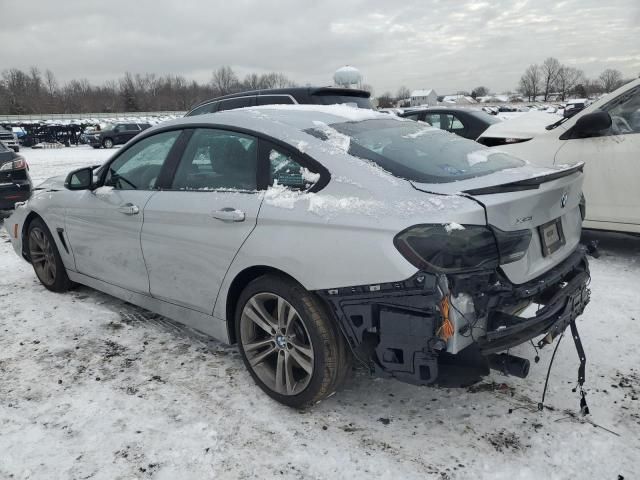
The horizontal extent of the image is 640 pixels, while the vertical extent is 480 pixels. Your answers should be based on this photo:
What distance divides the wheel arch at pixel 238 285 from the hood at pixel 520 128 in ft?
15.3

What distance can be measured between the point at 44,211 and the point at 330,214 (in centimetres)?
317

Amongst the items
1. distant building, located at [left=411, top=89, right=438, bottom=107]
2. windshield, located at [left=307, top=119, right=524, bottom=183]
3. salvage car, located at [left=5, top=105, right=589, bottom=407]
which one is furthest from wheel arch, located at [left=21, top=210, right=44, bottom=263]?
distant building, located at [left=411, top=89, right=438, bottom=107]

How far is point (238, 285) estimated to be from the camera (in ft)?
9.28

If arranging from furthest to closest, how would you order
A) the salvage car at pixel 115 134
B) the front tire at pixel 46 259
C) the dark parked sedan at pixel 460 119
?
the salvage car at pixel 115 134 < the dark parked sedan at pixel 460 119 < the front tire at pixel 46 259

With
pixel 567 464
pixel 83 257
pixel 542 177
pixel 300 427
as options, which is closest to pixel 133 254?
pixel 83 257

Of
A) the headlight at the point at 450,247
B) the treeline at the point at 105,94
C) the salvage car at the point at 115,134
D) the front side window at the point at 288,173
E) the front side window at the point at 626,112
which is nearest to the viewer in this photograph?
the headlight at the point at 450,247

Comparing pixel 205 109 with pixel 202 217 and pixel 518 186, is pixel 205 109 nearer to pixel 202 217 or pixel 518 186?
pixel 202 217

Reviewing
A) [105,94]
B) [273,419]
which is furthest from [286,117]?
[105,94]

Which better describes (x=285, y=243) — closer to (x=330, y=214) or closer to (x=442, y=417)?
(x=330, y=214)

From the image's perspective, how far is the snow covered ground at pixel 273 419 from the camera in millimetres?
2273

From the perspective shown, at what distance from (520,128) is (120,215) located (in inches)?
203

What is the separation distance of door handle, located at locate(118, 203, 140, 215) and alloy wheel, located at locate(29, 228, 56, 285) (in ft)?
4.59

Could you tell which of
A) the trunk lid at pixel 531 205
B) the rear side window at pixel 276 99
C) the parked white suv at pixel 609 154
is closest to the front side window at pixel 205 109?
the rear side window at pixel 276 99

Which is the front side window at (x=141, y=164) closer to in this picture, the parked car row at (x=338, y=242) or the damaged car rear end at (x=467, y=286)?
the parked car row at (x=338, y=242)
